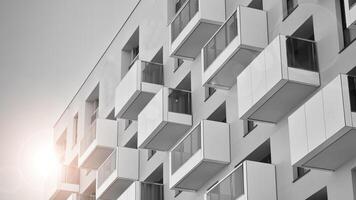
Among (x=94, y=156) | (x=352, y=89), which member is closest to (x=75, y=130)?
(x=94, y=156)

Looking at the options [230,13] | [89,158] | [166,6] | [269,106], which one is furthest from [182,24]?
[89,158]

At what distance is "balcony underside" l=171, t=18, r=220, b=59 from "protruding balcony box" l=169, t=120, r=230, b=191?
3959 mm

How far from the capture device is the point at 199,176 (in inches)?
1245

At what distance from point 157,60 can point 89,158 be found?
24.2 ft

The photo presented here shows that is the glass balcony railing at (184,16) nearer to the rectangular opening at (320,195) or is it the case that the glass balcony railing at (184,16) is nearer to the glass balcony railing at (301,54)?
the glass balcony railing at (301,54)

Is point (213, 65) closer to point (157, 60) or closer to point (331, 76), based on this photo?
point (331, 76)

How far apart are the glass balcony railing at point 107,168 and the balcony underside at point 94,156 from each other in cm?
215

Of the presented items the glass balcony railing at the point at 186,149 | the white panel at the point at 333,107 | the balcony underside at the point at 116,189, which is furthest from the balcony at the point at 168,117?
the white panel at the point at 333,107

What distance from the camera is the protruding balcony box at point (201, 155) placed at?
30469 mm

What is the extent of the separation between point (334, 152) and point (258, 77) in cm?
429

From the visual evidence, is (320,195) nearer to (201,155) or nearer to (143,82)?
(201,155)

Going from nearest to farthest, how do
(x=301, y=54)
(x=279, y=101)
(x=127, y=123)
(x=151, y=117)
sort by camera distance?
(x=301, y=54), (x=279, y=101), (x=151, y=117), (x=127, y=123)

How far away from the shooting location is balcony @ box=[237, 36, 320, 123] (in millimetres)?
25891

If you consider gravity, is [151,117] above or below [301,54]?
above
